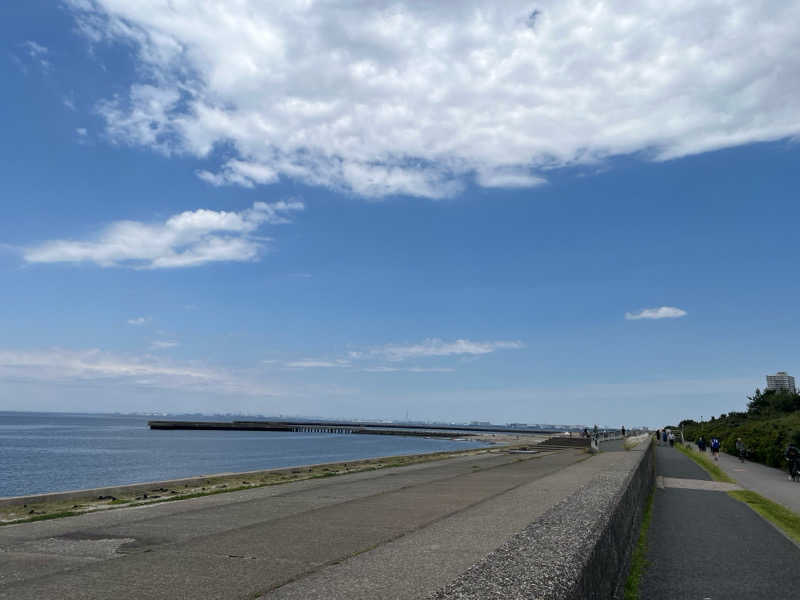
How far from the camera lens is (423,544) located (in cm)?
704

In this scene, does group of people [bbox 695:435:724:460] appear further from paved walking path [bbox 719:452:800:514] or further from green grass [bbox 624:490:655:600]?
green grass [bbox 624:490:655:600]

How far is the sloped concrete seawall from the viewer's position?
13.4ft

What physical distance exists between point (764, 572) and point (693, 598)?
2.21 meters

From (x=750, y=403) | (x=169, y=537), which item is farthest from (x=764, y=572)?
(x=750, y=403)

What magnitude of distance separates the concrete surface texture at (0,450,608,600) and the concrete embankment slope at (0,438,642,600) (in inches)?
0.7

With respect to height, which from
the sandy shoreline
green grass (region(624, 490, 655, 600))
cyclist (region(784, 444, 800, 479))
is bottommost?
the sandy shoreline

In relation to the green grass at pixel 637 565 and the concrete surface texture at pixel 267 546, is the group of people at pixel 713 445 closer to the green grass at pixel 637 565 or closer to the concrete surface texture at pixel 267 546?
the green grass at pixel 637 565

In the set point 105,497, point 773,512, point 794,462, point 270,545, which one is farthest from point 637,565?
point 794,462

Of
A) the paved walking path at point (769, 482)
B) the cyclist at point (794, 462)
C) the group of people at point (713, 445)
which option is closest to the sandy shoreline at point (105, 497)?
the paved walking path at point (769, 482)

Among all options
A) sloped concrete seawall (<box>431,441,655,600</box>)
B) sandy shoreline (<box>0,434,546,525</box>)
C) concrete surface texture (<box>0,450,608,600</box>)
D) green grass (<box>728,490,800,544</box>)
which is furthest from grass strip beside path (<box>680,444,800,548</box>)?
sandy shoreline (<box>0,434,546,525</box>)

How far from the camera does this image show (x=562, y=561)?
191 inches

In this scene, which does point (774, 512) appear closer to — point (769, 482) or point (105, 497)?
point (769, 482)

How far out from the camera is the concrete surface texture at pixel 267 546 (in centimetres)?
579

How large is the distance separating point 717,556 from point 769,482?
17.1 m
